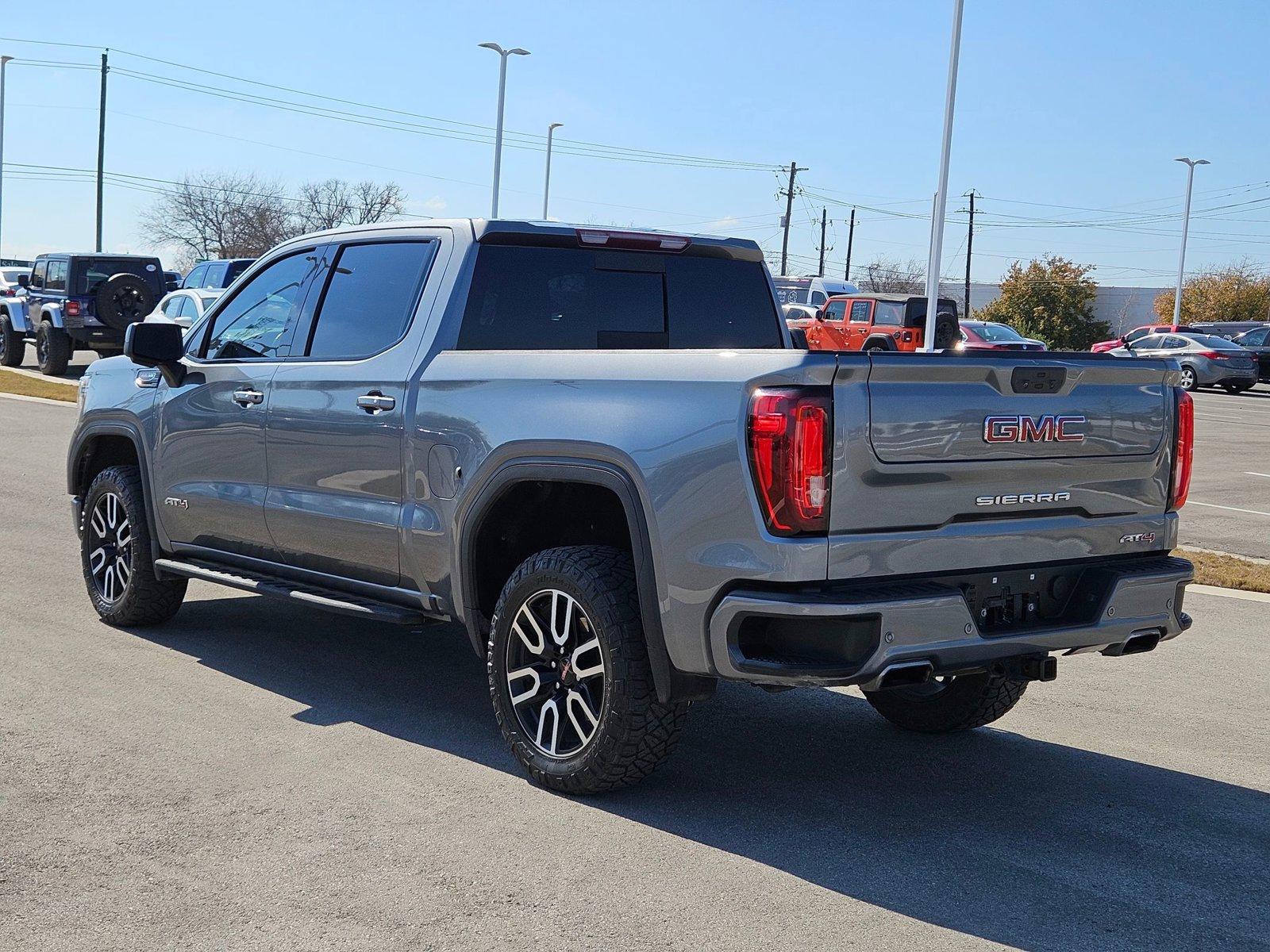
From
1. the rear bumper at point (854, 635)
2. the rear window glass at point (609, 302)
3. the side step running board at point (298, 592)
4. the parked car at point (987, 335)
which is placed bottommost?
the side step running board at point (298, 592)

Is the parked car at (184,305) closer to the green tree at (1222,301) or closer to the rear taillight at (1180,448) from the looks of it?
the rear taillight at (1180,448)

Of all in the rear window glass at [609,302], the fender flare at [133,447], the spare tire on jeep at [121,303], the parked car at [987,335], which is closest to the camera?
the rear window glass at [609,302]

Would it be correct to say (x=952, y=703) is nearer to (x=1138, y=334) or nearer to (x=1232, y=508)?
(x=1232, y=508)

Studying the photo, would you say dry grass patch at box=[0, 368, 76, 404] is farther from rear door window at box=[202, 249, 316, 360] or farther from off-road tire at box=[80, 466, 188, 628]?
rear door window at box=[202, 249, 316, 360]

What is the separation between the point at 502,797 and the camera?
4.77m

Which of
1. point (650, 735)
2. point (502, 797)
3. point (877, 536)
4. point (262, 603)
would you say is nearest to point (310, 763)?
point (502, 797)

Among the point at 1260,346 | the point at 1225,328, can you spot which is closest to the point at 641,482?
the point at 1260,346

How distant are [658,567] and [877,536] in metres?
0.69

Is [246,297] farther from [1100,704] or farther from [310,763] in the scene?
[1100,704]

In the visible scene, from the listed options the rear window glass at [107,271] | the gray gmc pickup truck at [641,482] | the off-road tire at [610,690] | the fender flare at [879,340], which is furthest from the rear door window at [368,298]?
the fender flare at [879,340]

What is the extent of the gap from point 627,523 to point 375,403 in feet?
4.34

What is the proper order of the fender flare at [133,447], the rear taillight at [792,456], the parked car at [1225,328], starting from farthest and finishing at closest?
the parked car at [1225,328], the fender flare at [133,447], the rear taillight at [792,456]

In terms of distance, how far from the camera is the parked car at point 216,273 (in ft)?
84.7

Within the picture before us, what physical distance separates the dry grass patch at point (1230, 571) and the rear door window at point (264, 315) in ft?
20.1
